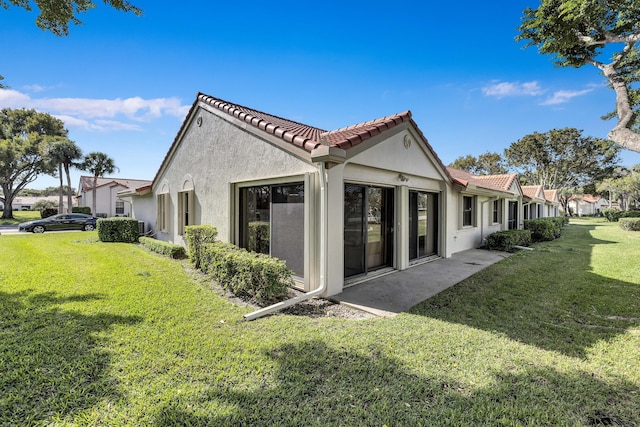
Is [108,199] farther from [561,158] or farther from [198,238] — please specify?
[561,158]

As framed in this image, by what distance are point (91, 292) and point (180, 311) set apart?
8.88 feet

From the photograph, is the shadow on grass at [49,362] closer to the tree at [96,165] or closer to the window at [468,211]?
the window at [468,211]

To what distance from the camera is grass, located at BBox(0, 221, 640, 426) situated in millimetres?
2730

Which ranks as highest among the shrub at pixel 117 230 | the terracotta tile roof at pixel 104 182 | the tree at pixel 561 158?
the tree at pixel 561 158

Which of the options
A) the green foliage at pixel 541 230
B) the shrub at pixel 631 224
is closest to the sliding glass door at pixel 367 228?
the green foliage at pixel 541 230

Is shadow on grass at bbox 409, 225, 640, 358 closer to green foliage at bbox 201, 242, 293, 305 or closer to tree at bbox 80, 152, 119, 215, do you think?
green foliage at bbox 201, 242, 293, 305

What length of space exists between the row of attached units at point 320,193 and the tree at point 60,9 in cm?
338

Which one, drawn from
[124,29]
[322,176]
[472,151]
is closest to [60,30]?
[124,29]

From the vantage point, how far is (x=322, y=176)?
5883 millimetres

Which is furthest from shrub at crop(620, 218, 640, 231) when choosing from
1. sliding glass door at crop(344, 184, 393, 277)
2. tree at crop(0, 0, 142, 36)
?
tree at crop(0, 0, 142, 36)

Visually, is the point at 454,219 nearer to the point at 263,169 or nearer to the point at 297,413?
the point at 263,169

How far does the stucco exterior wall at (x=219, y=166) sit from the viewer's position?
7.33 metres

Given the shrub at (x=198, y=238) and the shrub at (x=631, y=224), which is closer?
the shrub at (x=198, y=238)

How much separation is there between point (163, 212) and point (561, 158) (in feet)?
180
